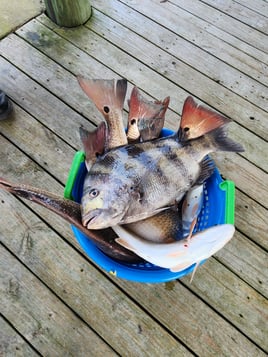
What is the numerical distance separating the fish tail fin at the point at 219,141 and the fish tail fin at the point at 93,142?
0.31 metres

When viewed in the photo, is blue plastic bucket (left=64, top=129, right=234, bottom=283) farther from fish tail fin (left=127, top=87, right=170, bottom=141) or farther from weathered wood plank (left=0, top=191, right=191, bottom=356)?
weathered wood plank (left=0, top=191, right=191, bottom=356)

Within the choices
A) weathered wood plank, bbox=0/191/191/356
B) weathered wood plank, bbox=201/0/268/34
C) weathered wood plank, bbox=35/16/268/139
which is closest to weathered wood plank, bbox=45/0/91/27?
weathered wood plank, bbox=35/16/268/139

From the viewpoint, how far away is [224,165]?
4.93ft

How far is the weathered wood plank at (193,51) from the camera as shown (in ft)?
5.81

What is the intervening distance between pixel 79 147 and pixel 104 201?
2.06ft

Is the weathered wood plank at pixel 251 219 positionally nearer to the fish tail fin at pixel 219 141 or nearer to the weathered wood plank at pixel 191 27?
the fish tail fin at pixel 219 141

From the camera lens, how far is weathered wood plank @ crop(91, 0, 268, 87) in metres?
1.77

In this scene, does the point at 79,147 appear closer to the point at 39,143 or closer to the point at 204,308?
the point at 39,143

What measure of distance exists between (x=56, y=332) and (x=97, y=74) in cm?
114

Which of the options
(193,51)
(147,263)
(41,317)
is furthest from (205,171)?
(193,51)

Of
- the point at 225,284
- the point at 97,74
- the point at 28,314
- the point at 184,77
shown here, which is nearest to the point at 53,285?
the point at 28,314

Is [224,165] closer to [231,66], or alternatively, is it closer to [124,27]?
[231,66]

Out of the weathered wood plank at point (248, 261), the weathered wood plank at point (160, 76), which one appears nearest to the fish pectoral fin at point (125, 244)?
the weathered wood plank at point (248, 261)

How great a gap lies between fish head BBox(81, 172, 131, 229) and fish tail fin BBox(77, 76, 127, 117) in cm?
24
